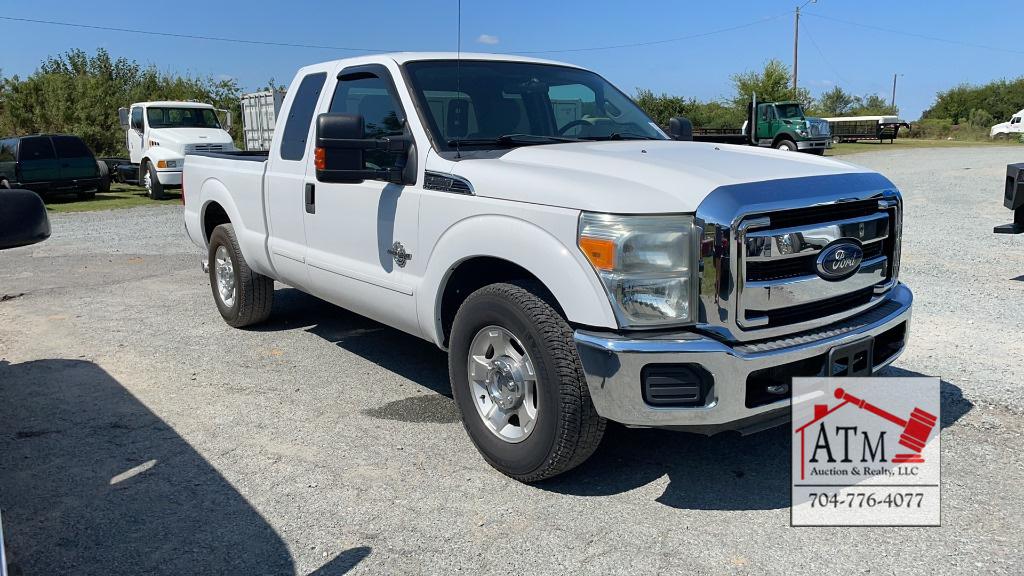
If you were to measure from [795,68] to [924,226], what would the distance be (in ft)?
148

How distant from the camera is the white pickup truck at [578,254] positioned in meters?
3.19

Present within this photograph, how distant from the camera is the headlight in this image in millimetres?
3172

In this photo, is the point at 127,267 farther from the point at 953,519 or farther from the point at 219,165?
the point at 953,519

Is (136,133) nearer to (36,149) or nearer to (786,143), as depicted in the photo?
(36,149)

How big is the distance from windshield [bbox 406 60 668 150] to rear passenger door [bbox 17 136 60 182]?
1726 centimetres

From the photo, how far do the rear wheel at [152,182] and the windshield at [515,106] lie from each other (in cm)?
1619

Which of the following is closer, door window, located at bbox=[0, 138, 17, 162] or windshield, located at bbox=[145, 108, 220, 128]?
door window, located at bbox=[0, 138, 17, 162]

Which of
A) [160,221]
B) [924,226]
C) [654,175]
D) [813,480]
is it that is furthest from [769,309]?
[160,221]

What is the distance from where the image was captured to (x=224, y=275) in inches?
263

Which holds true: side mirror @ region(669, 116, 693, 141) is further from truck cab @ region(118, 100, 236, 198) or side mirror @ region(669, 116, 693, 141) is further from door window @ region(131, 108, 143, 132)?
door window @ region(131, 108, 143, 132)

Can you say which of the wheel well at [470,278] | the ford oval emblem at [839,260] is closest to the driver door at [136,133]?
the wheel well at [470,278]

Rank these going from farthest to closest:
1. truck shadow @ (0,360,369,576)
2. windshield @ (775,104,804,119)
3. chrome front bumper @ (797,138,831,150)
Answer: windshield @ (775,104,804,119) < chrome front bumper @ (797,138,831,150) < truck shadow @ (0,360,369,576)

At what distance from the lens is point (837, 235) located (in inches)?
136

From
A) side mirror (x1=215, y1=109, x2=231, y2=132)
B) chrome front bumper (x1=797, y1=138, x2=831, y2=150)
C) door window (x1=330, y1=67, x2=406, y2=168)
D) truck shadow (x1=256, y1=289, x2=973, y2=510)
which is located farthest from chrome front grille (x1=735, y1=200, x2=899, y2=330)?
chrome front bumper (x1=797, y1=138, x2=831, y2=150)
